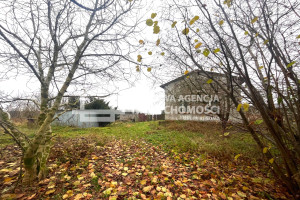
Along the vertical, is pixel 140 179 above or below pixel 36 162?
below

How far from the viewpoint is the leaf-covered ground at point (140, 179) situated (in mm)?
1743

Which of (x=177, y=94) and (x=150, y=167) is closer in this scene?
(x=150, y=167)

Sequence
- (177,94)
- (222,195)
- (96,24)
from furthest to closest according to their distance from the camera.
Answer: (177,94)
(96,24)
(222,195)

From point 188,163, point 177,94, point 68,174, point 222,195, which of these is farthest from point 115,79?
point 177,94

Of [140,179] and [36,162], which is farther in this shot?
[140,179]

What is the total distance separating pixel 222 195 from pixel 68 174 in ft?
8.81

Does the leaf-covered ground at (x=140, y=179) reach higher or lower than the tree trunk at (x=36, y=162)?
lower

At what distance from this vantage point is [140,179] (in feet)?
7.08

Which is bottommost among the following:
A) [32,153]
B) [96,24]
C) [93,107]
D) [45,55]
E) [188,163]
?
[188,163]

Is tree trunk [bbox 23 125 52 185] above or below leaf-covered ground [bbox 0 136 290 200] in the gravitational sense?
above

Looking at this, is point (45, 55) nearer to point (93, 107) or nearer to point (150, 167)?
point (150, 167)

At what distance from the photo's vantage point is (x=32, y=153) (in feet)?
5.83

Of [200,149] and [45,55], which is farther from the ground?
[45,55]

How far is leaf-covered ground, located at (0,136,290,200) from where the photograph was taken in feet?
5.72
